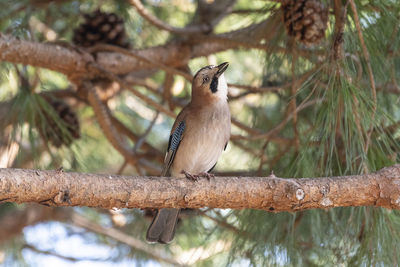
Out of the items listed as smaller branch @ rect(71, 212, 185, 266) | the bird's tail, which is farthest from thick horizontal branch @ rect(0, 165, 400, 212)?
smaller branch @ rect(71, 212, 185, 266)

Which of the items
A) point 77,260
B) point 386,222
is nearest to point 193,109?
point 386,222

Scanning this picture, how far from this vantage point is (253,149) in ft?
14.8

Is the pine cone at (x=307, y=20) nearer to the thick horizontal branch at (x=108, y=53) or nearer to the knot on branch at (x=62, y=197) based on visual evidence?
the thick horizontal branch at (x=108, y=53)

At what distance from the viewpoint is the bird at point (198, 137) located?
12.3 feet

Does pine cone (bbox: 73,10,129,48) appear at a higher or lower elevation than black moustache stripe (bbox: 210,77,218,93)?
higher

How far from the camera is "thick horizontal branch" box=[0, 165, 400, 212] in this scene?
241cm

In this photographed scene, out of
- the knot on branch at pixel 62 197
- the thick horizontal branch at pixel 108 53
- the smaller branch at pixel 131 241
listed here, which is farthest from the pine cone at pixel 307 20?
the smaller branch at pixel 131 241

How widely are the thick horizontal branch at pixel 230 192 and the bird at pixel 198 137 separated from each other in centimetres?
104

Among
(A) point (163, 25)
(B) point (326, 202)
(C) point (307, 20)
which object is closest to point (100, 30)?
(A) point (163, 25)

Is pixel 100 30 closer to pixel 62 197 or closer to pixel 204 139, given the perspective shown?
pixel 204 139

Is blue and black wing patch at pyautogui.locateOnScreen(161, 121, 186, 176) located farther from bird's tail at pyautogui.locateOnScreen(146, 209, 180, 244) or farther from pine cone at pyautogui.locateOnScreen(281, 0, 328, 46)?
pine cone at pyautogui.locateOnScreen(281, 0, 328, 46)

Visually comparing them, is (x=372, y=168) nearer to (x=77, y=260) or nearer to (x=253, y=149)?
(x=253, y=149)

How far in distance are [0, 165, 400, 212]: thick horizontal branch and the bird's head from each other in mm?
1340

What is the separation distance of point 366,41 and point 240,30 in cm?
114
